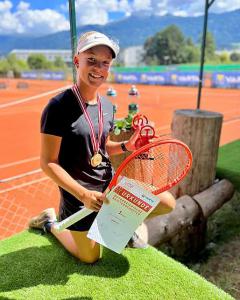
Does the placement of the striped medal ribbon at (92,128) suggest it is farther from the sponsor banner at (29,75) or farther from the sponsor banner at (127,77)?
the sponsor banner at (29,75)

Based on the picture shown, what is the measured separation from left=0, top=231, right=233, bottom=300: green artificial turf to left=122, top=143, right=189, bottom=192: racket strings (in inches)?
29.1

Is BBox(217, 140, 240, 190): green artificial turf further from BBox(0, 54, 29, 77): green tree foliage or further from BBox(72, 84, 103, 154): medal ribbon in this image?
BBox(0, 54, 29, 77): green tree foliage

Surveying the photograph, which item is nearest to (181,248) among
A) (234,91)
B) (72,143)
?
(72,143)

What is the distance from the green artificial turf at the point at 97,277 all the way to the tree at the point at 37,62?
213 feet

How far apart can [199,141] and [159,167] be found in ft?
4.61

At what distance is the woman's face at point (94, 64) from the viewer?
1874 millimetres

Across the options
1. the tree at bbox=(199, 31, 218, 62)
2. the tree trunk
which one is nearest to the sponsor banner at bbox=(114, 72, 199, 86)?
the tree trunk

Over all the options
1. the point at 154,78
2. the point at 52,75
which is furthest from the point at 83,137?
the point at 52,75

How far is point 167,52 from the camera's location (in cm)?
6191

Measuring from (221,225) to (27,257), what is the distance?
7.98 ft

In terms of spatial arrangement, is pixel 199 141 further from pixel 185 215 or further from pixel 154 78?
pixel 154 78

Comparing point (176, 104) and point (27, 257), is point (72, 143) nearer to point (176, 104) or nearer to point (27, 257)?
point (27, 257)

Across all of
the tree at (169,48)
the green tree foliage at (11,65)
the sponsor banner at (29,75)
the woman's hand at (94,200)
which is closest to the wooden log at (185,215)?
the woman's hand at (94,200)

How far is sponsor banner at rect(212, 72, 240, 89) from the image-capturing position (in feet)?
69.7
